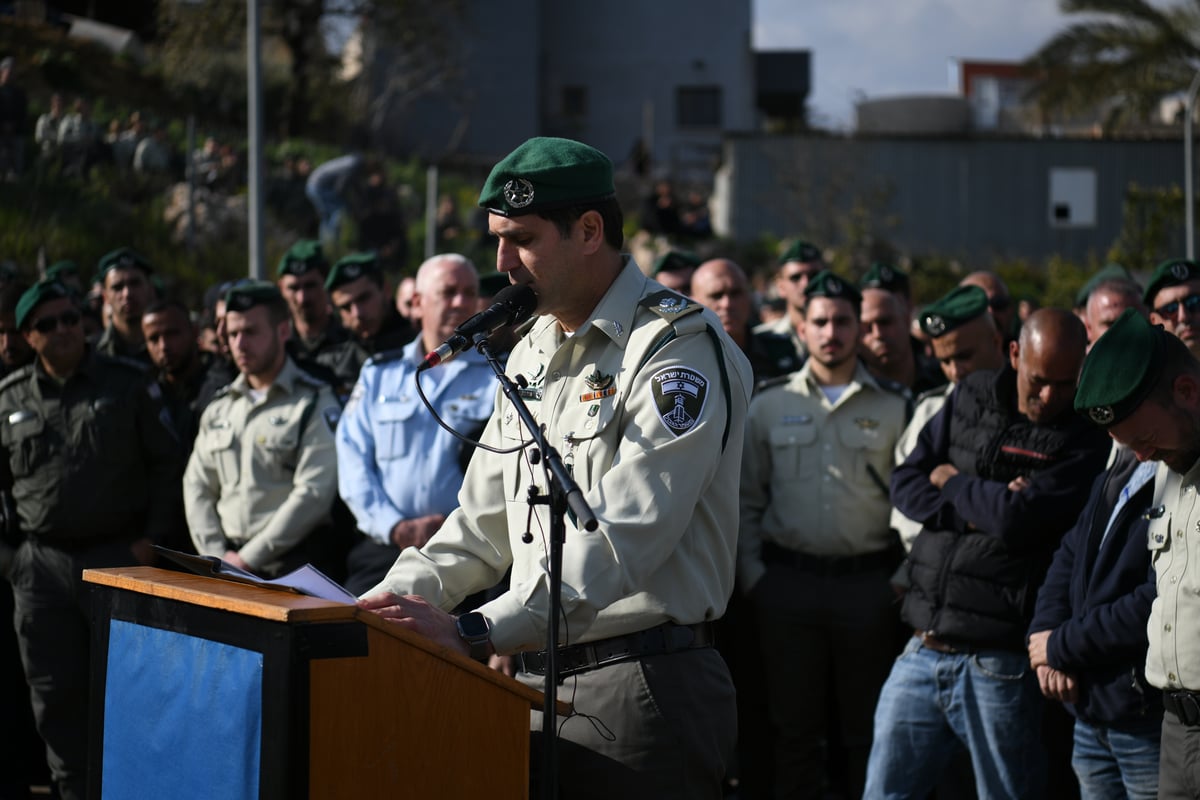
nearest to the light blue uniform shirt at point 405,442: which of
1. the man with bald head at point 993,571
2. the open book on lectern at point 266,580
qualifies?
the man with bald head at point 993,571

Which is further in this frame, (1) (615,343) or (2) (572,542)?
(1) (615,343)

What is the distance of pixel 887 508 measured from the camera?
5664 mm

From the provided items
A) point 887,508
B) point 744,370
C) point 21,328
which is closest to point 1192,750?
point 744,370

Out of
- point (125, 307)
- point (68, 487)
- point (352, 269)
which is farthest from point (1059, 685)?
point (125, 307)

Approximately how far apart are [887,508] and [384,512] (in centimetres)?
215

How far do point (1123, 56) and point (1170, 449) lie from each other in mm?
24735

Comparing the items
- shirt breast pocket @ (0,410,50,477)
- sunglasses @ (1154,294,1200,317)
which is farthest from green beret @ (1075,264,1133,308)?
shirt breast pocket @ (0,410,50,477)

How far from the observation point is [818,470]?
225 inches

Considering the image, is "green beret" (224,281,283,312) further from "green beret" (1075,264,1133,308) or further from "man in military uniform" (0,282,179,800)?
"green beret" (1075,264,1133,308)

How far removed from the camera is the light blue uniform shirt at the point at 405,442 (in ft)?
18.9

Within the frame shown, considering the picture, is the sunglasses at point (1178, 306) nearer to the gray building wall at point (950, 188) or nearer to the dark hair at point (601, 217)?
the dark hair at point (601, 217)

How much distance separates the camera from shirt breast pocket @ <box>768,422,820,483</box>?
18.8 feet

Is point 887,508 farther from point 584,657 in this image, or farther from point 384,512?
point 584,657

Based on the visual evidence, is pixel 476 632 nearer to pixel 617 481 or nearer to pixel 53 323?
pixel 617 481
